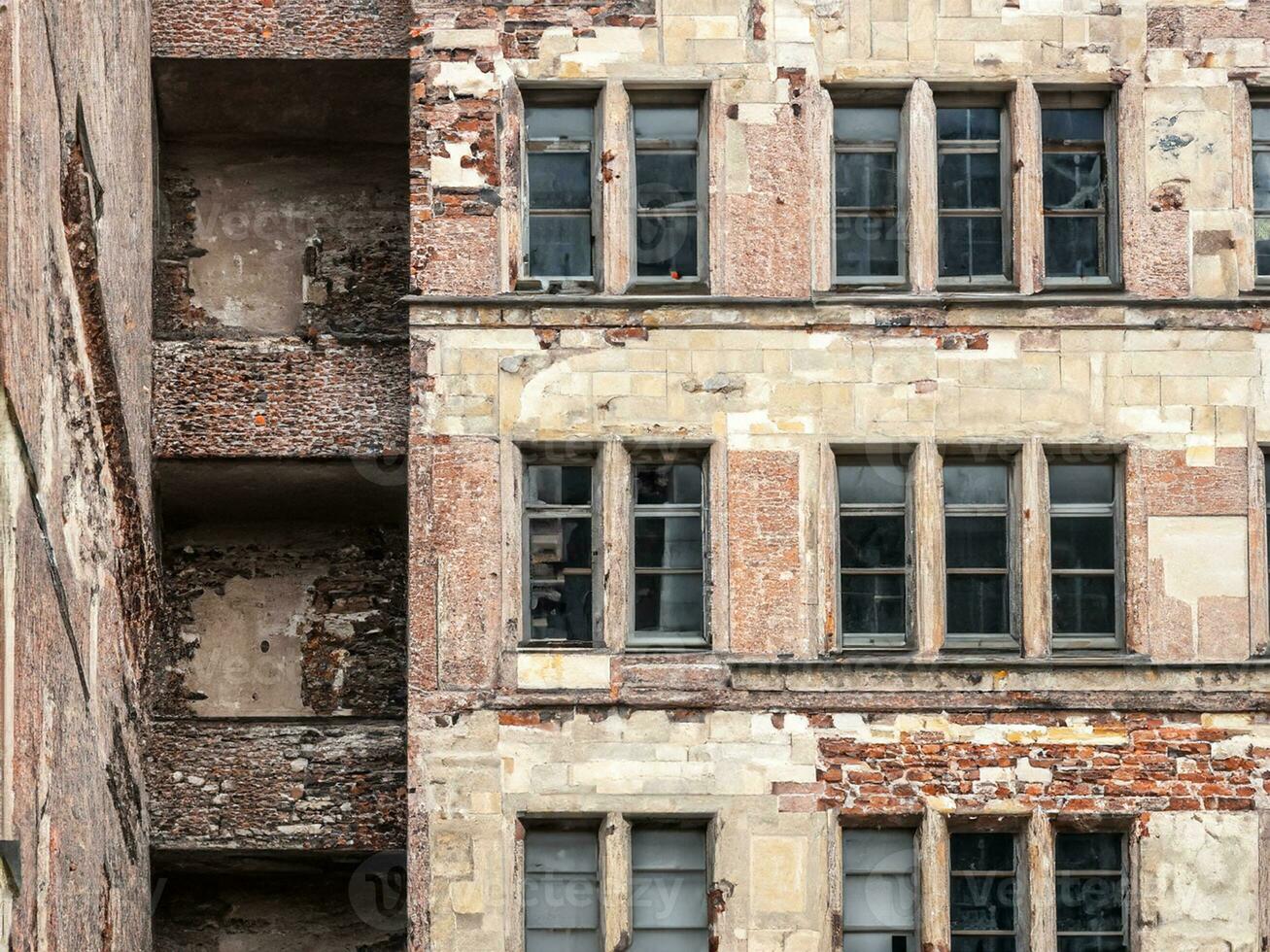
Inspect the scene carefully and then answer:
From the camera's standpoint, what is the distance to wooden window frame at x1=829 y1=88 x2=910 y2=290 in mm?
18703

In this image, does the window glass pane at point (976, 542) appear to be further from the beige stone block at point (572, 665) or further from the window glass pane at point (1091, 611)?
the beige stone block at point (572, 665)

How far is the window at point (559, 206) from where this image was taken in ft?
61.4

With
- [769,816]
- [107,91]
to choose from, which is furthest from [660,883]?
[107,91]

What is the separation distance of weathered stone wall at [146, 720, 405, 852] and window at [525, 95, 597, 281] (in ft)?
12.9

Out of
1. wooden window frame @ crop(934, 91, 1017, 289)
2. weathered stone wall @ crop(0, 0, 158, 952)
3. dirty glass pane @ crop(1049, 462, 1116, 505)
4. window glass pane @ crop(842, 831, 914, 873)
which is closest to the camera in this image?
weathered stone wall @ crop(0, 0, 158, 952)

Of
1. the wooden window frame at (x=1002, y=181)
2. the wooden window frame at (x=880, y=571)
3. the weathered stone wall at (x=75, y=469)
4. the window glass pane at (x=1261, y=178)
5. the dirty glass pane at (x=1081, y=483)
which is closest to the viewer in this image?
the weathered stone wall at (x=75, y=469)

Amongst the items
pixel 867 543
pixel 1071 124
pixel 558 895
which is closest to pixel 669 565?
pixel 867 543

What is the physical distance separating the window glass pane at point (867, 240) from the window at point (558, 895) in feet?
16.6

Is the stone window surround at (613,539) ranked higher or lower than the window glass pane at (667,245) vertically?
lower

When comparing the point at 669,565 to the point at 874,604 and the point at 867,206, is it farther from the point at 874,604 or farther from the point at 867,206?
the point at 867,206

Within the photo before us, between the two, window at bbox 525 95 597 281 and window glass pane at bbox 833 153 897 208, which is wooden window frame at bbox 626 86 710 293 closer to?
window at bbox 525 95 597 281

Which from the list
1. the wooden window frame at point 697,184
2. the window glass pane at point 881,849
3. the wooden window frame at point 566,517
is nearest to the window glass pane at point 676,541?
the wooden window frame at point 566,517

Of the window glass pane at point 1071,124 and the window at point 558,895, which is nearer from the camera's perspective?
the window at point 558,895

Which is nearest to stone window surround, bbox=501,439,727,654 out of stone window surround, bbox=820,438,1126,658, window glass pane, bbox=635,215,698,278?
stone window surround, bbox=820,438,1126,658
